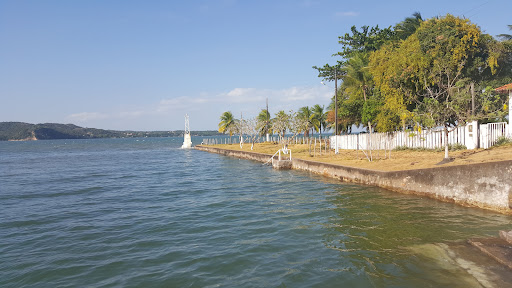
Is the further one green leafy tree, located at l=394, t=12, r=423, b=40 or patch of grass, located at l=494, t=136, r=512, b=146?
green leafy tree, located at l=394, t=12, r=423, b=40

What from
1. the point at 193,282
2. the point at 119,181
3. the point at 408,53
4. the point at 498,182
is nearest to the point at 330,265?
the point at 193,282

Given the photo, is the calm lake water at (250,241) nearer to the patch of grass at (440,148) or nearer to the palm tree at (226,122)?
the patch of grass at (440,148)

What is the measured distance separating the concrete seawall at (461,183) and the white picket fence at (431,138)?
3468 mm

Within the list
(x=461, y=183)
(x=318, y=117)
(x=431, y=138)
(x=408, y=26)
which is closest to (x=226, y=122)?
(x=318, y=117)

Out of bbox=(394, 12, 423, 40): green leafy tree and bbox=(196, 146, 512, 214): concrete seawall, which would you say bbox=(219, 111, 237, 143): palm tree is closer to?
bbox=(394, 12, 423, 40): green leafy tree

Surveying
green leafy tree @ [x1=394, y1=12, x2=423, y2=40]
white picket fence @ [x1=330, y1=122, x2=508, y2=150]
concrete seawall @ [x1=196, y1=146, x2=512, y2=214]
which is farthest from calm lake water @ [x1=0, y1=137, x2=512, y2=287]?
green leafy tree @ [x1=394, y1=12, x2=423, y2=40]

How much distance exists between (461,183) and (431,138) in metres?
12.8

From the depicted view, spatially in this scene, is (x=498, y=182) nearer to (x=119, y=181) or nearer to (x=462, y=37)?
(x=462, y=37)

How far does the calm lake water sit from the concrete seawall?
1.73 ft

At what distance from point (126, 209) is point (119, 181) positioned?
11.0 m

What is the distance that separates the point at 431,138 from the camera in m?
24.2

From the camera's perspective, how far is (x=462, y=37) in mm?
23141

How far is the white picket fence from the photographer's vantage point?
19.8 meters

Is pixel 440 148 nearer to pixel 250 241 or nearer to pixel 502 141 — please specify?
pixel 502 141
